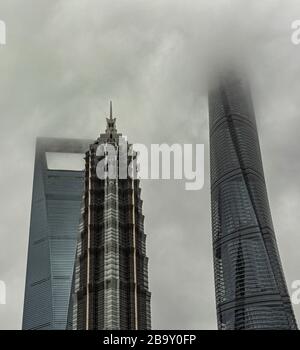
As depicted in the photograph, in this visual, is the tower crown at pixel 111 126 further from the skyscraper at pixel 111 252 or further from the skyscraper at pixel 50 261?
the skyscraper at pixel 50 261

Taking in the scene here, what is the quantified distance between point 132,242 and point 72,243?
6045 centimetres

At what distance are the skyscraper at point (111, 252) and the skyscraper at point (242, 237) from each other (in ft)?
85.1

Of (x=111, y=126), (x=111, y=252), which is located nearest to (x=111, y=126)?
(x=111, y=126)

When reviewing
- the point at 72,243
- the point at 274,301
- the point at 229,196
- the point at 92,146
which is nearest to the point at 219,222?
the point at 229,196

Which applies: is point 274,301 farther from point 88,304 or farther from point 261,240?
point 88,304

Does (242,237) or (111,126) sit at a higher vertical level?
(111,126)

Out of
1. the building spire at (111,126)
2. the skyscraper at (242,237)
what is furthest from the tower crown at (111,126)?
the skyscraper at (242,237)

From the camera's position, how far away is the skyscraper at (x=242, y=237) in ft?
462

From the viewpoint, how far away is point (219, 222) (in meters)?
159

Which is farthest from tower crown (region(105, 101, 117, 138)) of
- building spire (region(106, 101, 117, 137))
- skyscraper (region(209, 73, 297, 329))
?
skyscraper (region(209, 73, 297, 329))

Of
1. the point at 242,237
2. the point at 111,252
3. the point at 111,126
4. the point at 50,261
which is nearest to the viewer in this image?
the point at 111,252

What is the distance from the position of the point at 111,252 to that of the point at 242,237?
3672cm

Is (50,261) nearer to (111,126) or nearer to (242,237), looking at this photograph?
(111,126)

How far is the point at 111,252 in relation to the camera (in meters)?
134
